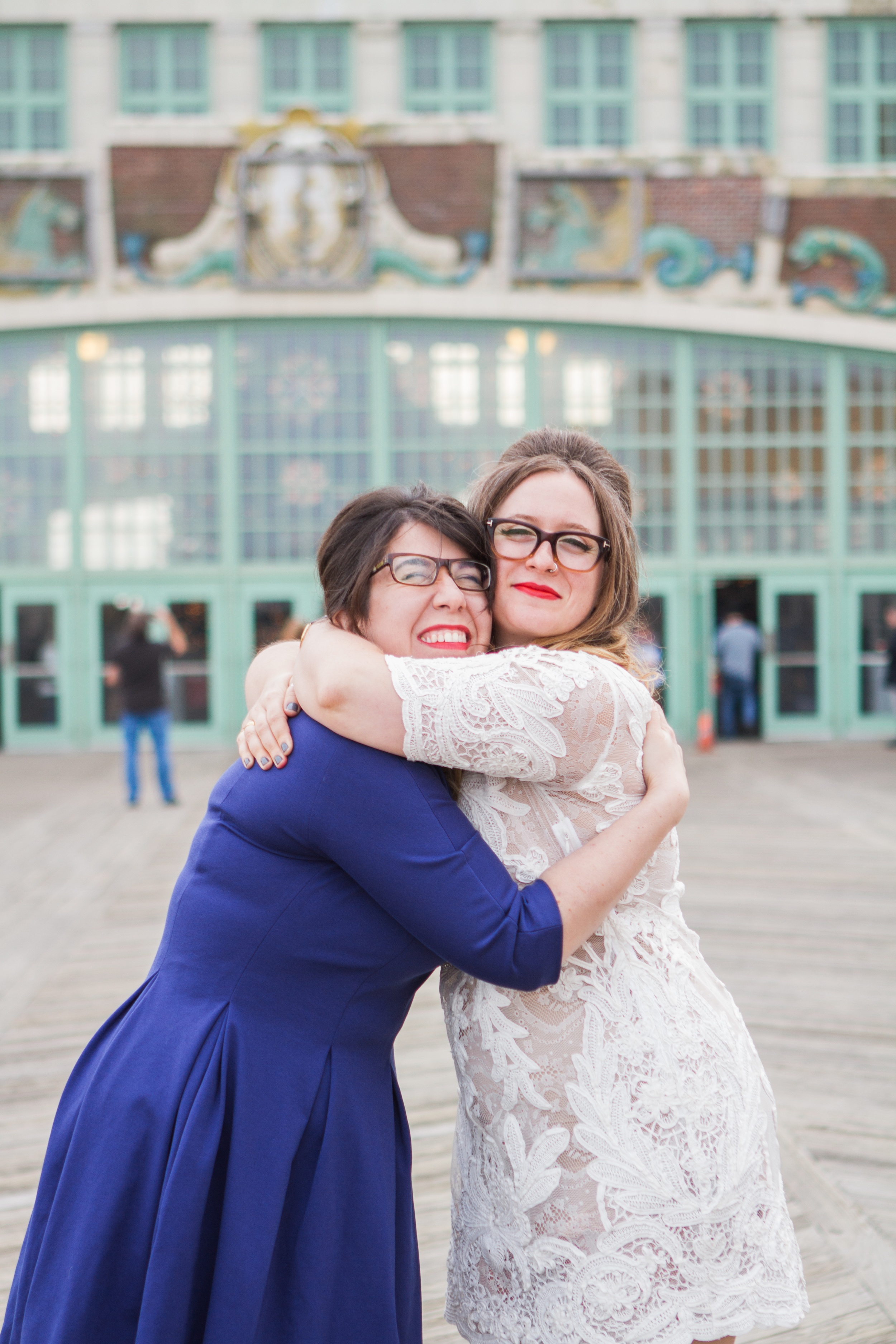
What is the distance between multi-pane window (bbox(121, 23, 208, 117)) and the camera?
597 inches

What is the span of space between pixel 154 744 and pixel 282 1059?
30.3 ft

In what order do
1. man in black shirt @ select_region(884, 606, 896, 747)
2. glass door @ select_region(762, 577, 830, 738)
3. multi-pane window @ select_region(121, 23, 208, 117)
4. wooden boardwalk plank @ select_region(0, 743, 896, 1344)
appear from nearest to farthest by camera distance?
wooden boardwalk plank @ select_region(0, 743, 896, 1344), man in black shirt @ select_region(884, 606, 896, 747), multi-pane window @ select_region(121, 23, 208, 117), glass door @ select_region(762, 577, 830, 738)

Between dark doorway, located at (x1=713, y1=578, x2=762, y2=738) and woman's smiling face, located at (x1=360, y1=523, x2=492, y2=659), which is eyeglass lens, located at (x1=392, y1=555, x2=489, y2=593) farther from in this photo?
dark doorway, located at (x1=713, y1=578, x2=762, y2=738)

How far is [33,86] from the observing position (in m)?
15.1

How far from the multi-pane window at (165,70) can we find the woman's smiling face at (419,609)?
1588cm

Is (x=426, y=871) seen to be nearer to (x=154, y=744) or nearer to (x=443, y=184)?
(x=154, y=744)

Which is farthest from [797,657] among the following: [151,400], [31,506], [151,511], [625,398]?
[31,506]

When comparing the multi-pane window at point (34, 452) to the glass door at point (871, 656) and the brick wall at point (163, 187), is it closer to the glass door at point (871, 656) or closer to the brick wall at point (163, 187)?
the brick wall at point (163, 187)

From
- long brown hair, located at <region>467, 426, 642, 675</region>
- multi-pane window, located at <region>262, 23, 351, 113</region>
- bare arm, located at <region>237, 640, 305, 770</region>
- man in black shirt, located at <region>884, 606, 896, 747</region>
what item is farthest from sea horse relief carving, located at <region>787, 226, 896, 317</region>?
bare arm, located at <region>237, 640, 305, 770</region>

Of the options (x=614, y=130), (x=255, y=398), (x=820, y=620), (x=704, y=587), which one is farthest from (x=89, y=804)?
(x=614, y=130)

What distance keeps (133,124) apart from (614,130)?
6655 mm

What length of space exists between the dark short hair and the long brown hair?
0.31 ft

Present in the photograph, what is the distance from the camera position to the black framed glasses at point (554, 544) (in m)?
1.67

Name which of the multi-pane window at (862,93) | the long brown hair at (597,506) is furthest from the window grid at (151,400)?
the long brown hair at (597,506)
